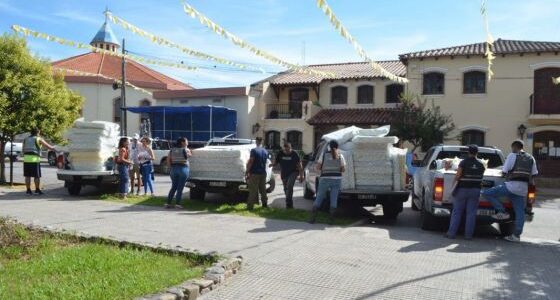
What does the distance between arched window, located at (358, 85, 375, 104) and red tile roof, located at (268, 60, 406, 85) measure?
760 millimetres

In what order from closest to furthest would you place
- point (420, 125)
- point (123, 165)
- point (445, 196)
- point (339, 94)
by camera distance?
point (445, 196)
point (123, 165)
point (420, 125)
point (339, 94)

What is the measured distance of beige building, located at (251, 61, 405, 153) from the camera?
99.3ft

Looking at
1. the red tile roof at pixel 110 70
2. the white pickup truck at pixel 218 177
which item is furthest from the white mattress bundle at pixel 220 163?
the red tile roof at pixel 110 70

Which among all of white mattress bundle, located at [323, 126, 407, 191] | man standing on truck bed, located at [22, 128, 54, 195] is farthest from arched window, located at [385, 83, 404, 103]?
man standing on truck bed, located at [22, 128, 54, 195]

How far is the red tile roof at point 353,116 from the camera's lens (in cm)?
2892

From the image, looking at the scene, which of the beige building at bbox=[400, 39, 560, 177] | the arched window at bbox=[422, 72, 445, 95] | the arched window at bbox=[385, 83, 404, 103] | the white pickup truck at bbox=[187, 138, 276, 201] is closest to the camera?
the white pickup truck at bbox=[187, 138, 276, 201]

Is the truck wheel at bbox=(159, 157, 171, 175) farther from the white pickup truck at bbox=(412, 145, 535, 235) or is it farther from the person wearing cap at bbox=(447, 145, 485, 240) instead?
the person wearing cap at bbox=(447, 145, 485, 240)

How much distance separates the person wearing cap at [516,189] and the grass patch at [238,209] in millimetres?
2785

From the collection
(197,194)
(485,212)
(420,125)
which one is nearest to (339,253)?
(485,212)

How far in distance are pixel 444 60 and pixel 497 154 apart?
1562 centimetres

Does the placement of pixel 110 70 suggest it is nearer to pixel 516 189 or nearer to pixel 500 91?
pixel 500 91

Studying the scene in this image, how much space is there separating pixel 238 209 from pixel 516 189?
5742 millimetres

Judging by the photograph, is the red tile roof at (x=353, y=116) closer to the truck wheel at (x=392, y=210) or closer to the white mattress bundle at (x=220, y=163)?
the white mattress bundle at (x=220, y=163)

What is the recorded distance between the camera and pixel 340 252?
7504 mm
